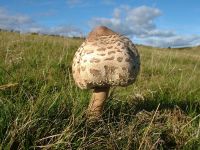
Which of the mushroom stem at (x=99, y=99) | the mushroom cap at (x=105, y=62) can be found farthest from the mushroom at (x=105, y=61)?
the mushroom stem at (x=99, y=99)

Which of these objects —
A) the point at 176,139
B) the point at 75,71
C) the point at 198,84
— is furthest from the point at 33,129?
the point at 198,84

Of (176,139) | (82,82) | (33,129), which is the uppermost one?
(82,82)

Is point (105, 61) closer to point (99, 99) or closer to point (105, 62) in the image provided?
point (105, 62)

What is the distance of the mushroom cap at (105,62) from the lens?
3504mm

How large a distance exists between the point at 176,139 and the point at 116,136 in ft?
2.60

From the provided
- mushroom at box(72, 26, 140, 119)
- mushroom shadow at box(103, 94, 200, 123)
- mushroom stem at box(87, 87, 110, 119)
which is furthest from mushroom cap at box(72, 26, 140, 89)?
mushroom shadow at box(103, 94, 200, 123)

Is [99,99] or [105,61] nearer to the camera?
[105,61]

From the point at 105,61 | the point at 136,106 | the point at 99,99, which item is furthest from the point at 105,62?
the point at 136,106

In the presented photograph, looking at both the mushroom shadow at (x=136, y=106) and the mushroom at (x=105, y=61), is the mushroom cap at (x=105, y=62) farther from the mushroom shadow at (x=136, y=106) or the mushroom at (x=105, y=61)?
the mushroom shadow at (x=136, y=106)

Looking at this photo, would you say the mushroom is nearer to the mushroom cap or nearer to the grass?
the mushroom cap

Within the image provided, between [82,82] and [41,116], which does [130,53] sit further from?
[41,116]

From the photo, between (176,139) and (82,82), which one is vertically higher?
(82,82)

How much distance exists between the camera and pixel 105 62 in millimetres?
3498

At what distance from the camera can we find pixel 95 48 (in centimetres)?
354
